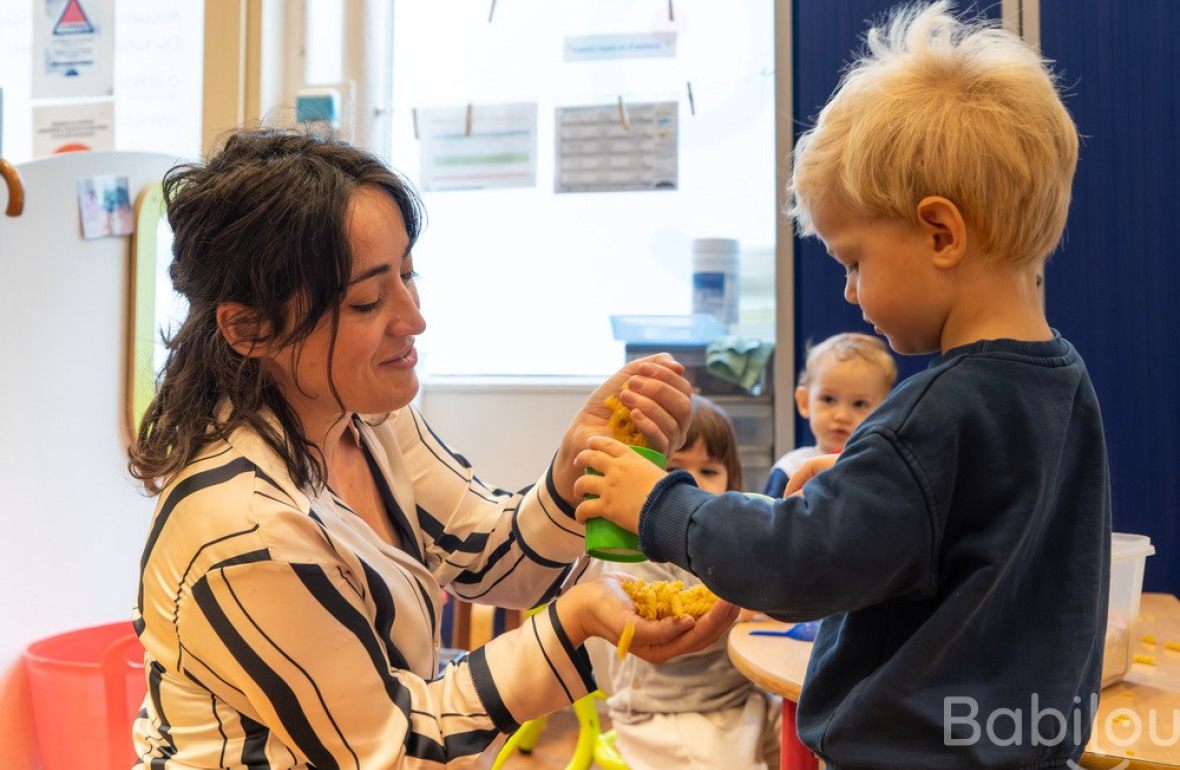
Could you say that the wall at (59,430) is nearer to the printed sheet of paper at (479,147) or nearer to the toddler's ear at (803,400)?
the printed sheet of paper at (479,147)

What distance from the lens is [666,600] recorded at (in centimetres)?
119

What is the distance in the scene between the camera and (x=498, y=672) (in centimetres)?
112

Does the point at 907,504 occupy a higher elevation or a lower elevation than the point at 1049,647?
higher

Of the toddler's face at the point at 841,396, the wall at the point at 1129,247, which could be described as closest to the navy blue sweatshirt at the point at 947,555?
the toddler's face at the point at 841,396

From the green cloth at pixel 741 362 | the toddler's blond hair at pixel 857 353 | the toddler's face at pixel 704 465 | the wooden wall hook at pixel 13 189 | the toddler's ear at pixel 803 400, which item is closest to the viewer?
the wooden wall hook at pixel 13 189

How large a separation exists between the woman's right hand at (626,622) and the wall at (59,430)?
4.88 feet

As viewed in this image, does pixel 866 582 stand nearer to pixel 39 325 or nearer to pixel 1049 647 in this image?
pixel 1049 647

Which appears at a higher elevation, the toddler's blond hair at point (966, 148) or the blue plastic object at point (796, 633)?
the toddler's blond hair at point (966, 148)

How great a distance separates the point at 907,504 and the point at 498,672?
46cm

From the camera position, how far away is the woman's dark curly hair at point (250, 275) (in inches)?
45.2

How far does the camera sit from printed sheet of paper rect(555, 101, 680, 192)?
3283 millimetres

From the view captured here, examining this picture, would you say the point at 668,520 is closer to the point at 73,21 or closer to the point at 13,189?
the point at 13,189

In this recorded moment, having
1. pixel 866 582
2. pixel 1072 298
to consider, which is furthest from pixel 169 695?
pixel 1072 298

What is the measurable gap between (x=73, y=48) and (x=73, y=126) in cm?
23
